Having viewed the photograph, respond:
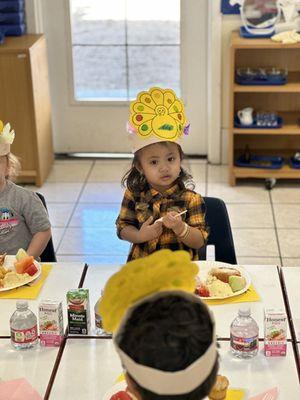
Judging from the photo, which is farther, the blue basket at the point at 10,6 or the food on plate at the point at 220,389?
the blue basket at the point at 10,6

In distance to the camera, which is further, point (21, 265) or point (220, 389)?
point (21, 265)

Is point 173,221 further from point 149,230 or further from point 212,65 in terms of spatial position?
point 212,65

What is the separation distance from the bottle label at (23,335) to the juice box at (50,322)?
25 mm

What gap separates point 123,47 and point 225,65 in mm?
686

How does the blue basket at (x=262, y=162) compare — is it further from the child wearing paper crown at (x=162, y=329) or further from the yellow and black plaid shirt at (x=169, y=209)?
the child wearing paper crown at (x=162, y=329)

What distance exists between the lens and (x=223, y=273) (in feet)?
8.24

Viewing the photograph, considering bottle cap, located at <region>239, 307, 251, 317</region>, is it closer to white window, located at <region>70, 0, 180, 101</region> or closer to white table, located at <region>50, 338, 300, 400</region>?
white table, located at <region>50, 338, 300, 400</region>

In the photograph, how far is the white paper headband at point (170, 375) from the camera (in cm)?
138

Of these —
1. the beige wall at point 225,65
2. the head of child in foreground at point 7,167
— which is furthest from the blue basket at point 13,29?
the head of child in foreground at point 7,167

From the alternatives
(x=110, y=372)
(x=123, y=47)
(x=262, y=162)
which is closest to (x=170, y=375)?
(x=110, y=372)

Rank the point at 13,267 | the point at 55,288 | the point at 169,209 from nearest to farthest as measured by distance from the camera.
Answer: the point at 55,288
the point at 13,267
the point at 169,209

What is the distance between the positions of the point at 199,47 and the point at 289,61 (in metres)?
0.59

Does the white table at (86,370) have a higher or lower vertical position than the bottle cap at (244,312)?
lower

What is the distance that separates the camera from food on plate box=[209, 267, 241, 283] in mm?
2500
